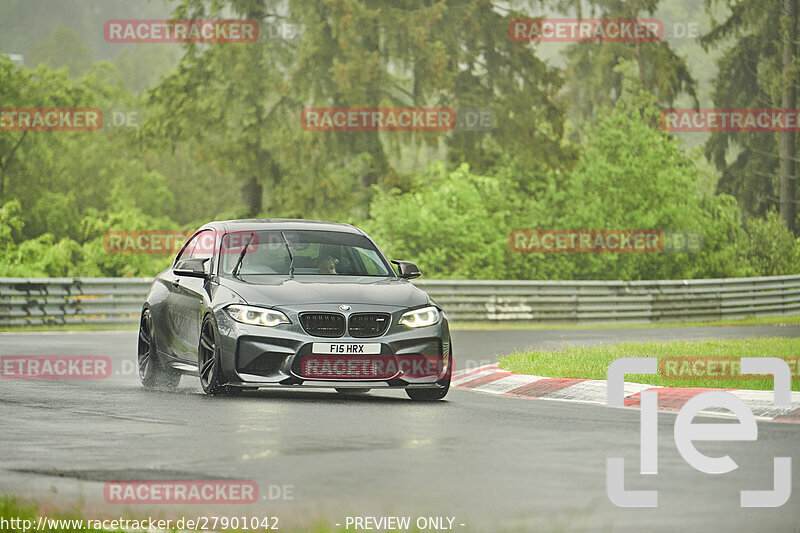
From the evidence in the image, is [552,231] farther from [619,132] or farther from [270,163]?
[270,163]

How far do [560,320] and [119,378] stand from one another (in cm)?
1765

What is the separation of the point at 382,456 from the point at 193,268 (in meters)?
5.31

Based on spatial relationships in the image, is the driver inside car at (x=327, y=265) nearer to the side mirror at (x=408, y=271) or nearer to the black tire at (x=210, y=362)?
the side mirror at (x=408, y=271)

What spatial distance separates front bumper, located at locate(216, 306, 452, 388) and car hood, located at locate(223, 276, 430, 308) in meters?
0.17

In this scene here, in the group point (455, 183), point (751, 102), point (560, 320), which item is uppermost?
point (751, 102)

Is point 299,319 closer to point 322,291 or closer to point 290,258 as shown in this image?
point 322,291

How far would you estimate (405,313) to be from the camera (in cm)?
1435

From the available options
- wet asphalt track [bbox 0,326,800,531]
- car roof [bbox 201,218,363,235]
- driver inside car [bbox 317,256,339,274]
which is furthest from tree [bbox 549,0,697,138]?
wet asphalt track [bbox 0,326,800,531]

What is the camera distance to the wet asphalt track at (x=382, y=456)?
836 cm

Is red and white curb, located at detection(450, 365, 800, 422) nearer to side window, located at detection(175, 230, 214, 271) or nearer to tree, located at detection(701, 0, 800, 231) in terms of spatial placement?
side window, located at detection(175, 230, 214, 271)

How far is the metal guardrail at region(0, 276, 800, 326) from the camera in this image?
99.3ft

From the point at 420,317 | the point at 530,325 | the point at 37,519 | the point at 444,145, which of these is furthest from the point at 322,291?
the point at 444,145

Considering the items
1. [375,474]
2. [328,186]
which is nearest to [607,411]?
[375,474]

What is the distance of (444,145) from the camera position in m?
55.1
